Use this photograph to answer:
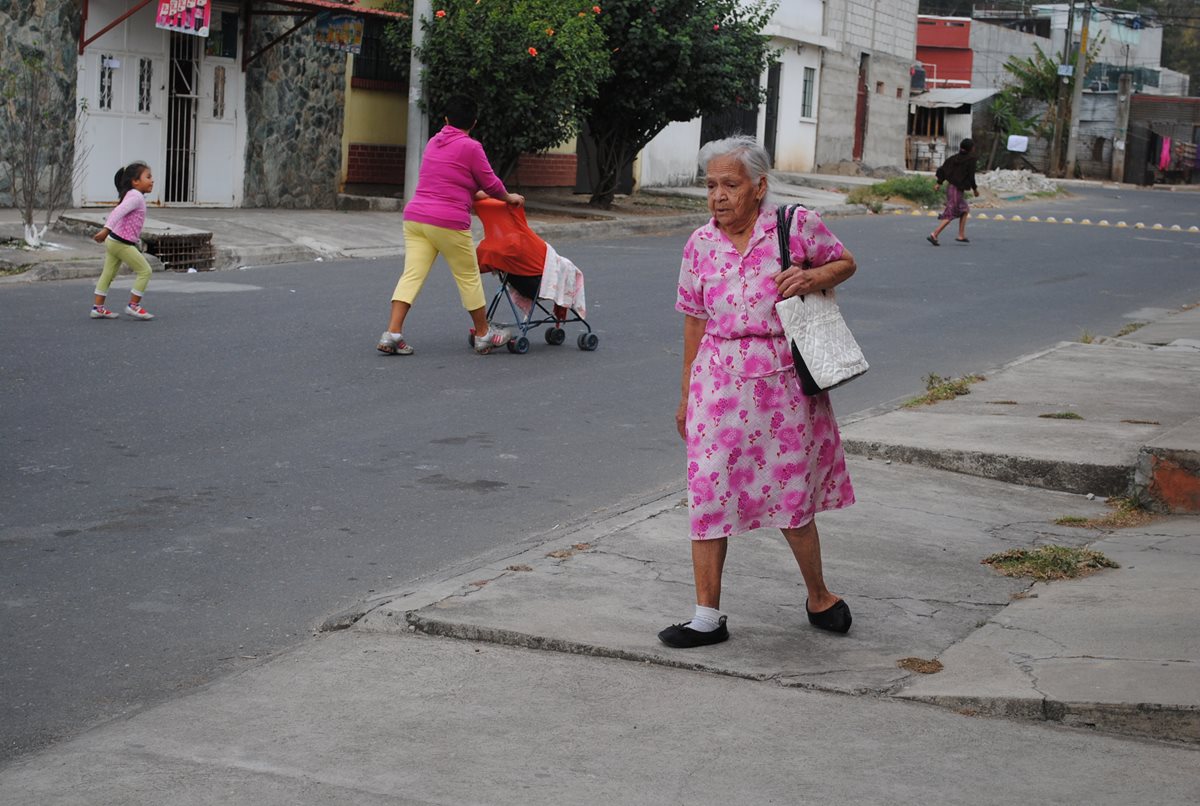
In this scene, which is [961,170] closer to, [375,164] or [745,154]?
[375,164]

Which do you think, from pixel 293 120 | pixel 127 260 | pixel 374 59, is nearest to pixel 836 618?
pixel 127 260

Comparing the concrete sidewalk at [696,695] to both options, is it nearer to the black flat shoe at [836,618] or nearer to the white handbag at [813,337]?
the black flat shoe at [836,618]

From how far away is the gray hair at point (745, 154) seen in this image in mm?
5062

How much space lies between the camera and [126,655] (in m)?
5.07

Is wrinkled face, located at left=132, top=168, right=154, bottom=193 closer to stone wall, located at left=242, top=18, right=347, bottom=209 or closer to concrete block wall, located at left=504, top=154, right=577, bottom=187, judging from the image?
stone wall, located at left=242, top=18, right=347, bottom=209

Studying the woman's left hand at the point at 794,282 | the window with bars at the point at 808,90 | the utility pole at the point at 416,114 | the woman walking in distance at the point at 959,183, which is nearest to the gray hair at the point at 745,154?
the woman's left hand at the point at 794,282

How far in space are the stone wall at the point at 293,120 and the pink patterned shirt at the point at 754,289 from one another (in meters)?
18.0

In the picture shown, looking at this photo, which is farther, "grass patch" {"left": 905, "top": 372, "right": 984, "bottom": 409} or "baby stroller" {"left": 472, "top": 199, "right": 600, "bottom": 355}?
"baby stroller" {"left": 472, "top": 199, "right": 600, "bottom": 355}

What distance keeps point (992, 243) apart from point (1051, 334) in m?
9.76

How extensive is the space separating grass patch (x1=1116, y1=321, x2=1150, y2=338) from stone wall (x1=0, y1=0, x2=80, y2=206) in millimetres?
11585

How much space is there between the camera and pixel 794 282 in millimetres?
5051

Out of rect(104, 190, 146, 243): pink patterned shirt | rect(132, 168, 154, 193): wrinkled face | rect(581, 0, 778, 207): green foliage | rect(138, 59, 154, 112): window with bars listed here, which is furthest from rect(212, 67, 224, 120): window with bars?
rect(132, 168, 154, 193): wrinkled face

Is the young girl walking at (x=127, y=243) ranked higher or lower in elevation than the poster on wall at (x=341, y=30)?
lower

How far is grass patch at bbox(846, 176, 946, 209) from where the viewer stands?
33531 millimetres
